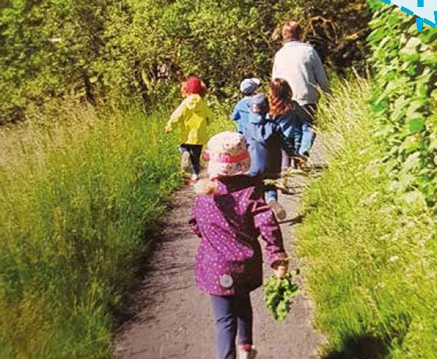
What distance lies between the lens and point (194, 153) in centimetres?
1134

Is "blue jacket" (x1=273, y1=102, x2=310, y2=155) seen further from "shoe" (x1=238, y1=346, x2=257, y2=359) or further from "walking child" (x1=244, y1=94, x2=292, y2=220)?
"shoe" (x1=238, y1=346, x2=257, y2=359)

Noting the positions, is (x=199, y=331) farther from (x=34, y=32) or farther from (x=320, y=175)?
(x=34, y=32)

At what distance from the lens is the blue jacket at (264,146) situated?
877 centimetres

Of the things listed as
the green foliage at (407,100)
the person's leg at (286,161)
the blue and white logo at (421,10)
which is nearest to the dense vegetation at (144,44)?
the person's leg at (286,161)

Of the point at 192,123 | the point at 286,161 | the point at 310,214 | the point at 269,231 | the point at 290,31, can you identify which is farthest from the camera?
the point at 192,123

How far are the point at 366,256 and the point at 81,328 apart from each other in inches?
79.6

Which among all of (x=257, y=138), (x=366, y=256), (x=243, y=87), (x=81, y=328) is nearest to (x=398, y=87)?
(x=366, y=256)

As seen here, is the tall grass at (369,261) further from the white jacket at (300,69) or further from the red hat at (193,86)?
the red hat at (193,86)

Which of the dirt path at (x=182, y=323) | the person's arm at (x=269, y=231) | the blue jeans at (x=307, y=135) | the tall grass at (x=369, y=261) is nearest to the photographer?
the person's arm at (x=269, y=231)

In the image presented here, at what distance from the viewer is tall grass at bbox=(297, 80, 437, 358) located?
5461 millimetres

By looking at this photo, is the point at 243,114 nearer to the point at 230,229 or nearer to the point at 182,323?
the point at 182,323

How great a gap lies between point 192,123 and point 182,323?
5.03 m

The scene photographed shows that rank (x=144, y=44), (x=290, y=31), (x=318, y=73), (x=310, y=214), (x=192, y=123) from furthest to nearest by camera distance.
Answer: (x=144, y=44) < (x=192, y=123) < (x=318, y=73) < (x=290, y=31) < (x=310, y=214)

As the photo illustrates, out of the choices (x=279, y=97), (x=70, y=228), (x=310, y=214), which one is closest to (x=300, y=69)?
(x=279, y=97)
